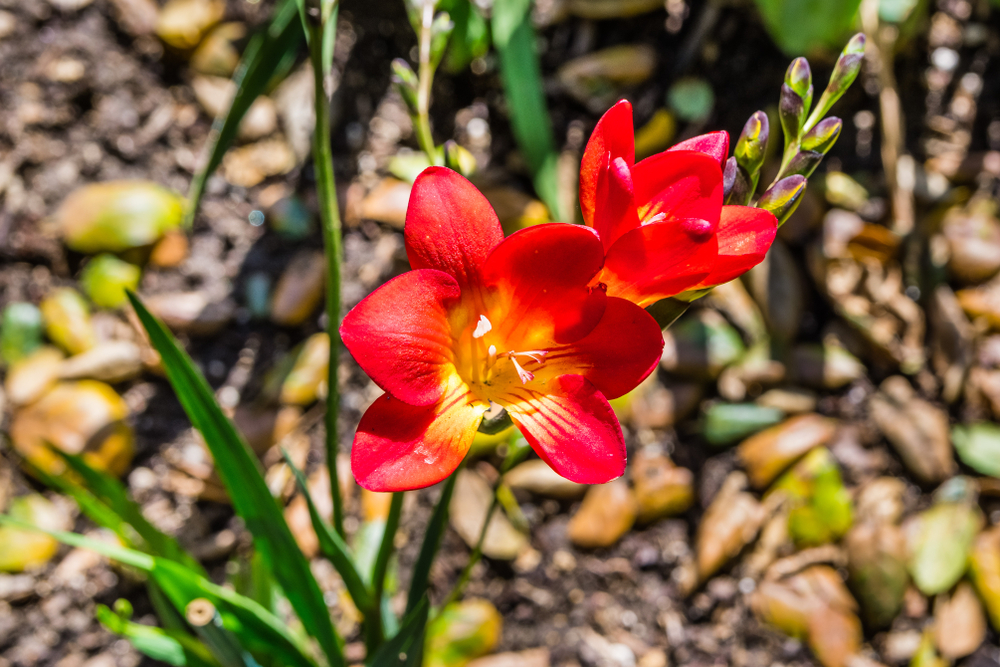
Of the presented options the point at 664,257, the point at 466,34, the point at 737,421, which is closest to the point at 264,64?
the point at 466,34

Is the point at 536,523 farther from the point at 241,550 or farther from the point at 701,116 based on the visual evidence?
the point at 701,116

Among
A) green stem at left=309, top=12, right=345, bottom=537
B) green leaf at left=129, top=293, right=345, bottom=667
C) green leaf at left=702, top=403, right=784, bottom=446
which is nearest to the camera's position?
green stem at left=309, top=12, right=345, bottom=537

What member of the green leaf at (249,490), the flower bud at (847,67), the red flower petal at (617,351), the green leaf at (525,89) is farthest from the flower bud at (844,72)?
the green leaf at (525,89)

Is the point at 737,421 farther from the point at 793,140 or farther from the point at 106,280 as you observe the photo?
the point at 106,280

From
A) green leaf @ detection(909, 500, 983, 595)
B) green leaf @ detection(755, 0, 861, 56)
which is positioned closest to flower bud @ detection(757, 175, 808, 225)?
green leaf @ detection(755, 0, 861, 56)

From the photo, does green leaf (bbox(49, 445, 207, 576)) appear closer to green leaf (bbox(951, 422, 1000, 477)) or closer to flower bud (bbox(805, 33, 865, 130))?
flower bud (bbox(805, 33, 865, 130))

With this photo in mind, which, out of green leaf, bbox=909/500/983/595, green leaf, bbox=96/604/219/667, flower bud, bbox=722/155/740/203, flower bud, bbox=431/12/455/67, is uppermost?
flower bud, bbox=431/12/455/67

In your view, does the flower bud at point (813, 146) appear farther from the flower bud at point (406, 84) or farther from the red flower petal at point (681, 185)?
the flower bud at point (406, 84)

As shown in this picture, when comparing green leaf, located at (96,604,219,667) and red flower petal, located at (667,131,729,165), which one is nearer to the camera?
red flower petal, located at (667,131,729,165)
